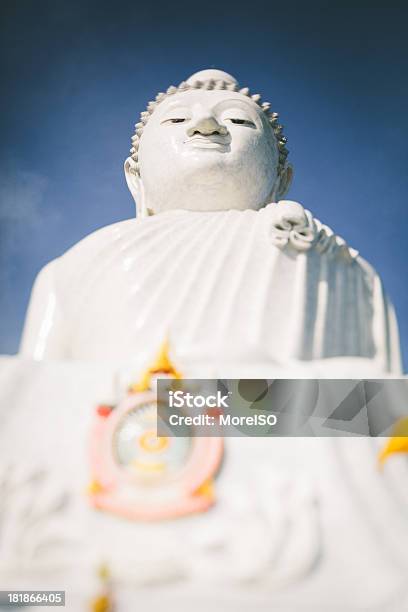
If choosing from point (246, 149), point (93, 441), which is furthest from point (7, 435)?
point (246, 149)

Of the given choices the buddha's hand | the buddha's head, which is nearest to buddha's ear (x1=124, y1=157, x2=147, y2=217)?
the buddha's head

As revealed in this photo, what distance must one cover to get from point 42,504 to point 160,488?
1.46 ft

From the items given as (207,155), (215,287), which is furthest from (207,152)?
(215,287)

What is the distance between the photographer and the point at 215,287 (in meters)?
3.67

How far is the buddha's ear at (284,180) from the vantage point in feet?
18.4

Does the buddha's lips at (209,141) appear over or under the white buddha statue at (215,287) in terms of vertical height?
over

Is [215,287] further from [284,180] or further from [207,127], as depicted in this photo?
[284,180]

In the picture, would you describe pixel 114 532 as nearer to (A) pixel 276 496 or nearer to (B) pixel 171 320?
(A) pixel 276 496

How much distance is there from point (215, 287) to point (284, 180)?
234 cm

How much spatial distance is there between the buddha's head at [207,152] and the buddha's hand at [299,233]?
886 mm

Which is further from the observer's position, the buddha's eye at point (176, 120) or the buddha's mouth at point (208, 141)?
the buddha's eye at point (176, 120)

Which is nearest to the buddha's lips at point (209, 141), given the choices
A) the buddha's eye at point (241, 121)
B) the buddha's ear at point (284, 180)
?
the buddha's eye at point (241, 121)

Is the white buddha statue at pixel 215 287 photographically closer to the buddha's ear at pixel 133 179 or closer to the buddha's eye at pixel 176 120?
the buddha's eye at pixel 176 120

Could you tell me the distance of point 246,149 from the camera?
15.8 ft
